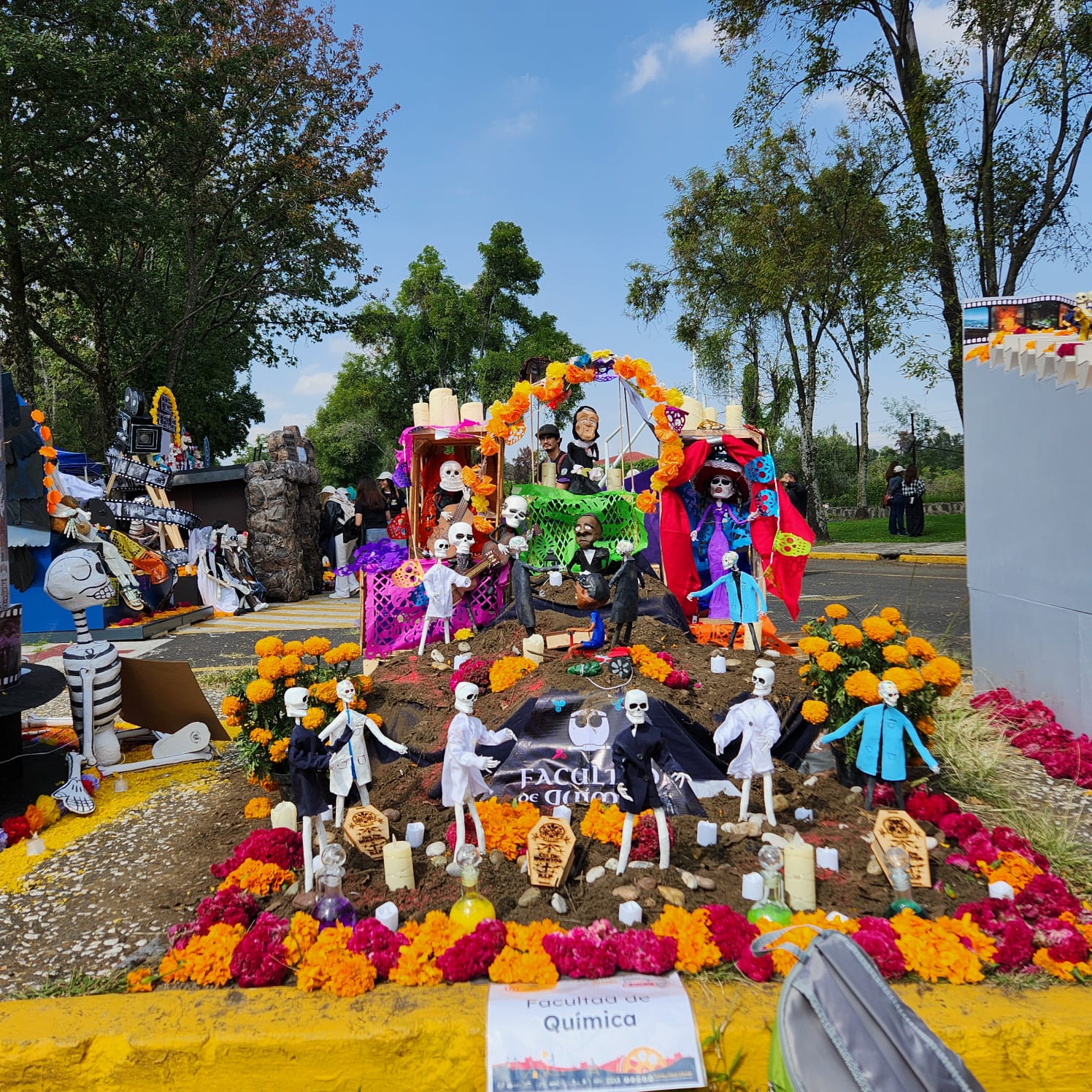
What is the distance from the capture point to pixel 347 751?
3947 millimetres

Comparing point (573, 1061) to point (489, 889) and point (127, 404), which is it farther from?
point (127, 404)

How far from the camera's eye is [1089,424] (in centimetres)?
495

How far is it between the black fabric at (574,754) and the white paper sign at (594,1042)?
1556 millimetres

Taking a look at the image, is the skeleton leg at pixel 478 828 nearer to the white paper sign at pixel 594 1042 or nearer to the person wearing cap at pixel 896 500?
the white paper sign at pixel 594 1042

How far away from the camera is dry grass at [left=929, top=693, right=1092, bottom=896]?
11.9ft

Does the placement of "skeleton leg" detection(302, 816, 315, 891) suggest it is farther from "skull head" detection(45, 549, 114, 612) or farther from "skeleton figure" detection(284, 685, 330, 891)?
"skull head" detection(45, 549, 114, 612)

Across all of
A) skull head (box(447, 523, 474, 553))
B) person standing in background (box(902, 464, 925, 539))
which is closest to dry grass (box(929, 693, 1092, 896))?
skull head (box(447, 523, 474, 553))

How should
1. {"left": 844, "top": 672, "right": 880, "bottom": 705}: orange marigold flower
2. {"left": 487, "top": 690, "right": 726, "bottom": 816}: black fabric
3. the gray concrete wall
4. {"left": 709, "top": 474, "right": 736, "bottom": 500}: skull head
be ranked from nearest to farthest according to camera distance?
{"left": 844, "top": 672, "right": 880, "bottom": 705}: orange marigold flower → {"left": 487, "top": 690, "right": 726, "bottom": 816}: black fabric → the gray concrete wall → {"left": 709, "top": 474, "right": 736, "bottom": 500}: skull head

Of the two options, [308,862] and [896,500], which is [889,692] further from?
[896,500]

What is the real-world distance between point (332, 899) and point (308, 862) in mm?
411

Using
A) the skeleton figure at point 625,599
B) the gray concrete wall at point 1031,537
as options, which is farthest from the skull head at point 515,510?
the gray concrete wall at point 1031,537

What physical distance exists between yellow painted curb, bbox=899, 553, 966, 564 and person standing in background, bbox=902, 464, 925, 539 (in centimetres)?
408

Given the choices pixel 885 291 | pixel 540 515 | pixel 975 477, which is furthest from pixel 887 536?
pixel 540 515

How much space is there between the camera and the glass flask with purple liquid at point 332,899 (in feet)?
10.0
